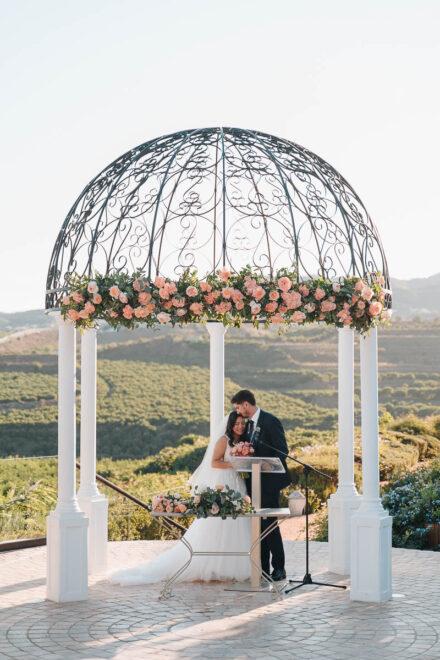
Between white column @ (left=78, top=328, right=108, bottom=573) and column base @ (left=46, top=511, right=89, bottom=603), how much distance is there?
1.33 meters

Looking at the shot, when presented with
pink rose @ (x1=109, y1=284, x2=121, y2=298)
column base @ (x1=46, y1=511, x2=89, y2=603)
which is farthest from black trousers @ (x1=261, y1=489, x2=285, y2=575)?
pink rose @ (x1=109, y1=284, x2=121, y2=298)

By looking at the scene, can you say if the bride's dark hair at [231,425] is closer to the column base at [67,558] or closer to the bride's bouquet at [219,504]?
Result: the bride's bouquet at [219,504]

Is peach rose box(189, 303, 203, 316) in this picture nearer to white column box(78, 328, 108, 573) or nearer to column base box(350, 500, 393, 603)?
white column box(78, 328, 108, 573)

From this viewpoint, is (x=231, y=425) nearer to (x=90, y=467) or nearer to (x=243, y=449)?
(x=243, y=449)

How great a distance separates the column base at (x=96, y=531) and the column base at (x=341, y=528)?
8.51ft

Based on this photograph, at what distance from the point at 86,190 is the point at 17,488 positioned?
5.40 metres

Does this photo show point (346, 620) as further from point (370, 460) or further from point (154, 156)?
point (154, 156)

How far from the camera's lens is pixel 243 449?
7.98 metres

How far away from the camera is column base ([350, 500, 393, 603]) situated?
24.9 ft

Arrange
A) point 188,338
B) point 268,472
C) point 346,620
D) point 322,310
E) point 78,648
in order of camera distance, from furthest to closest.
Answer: point 188,338 → point 268,472 → point 322,310 → point 346,620 → point 78,648

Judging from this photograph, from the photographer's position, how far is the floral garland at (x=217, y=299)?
7.50 m

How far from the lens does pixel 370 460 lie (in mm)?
7949

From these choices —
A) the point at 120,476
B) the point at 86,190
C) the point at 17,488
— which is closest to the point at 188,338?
the point at 120,476

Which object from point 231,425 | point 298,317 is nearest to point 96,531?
point 231,425
